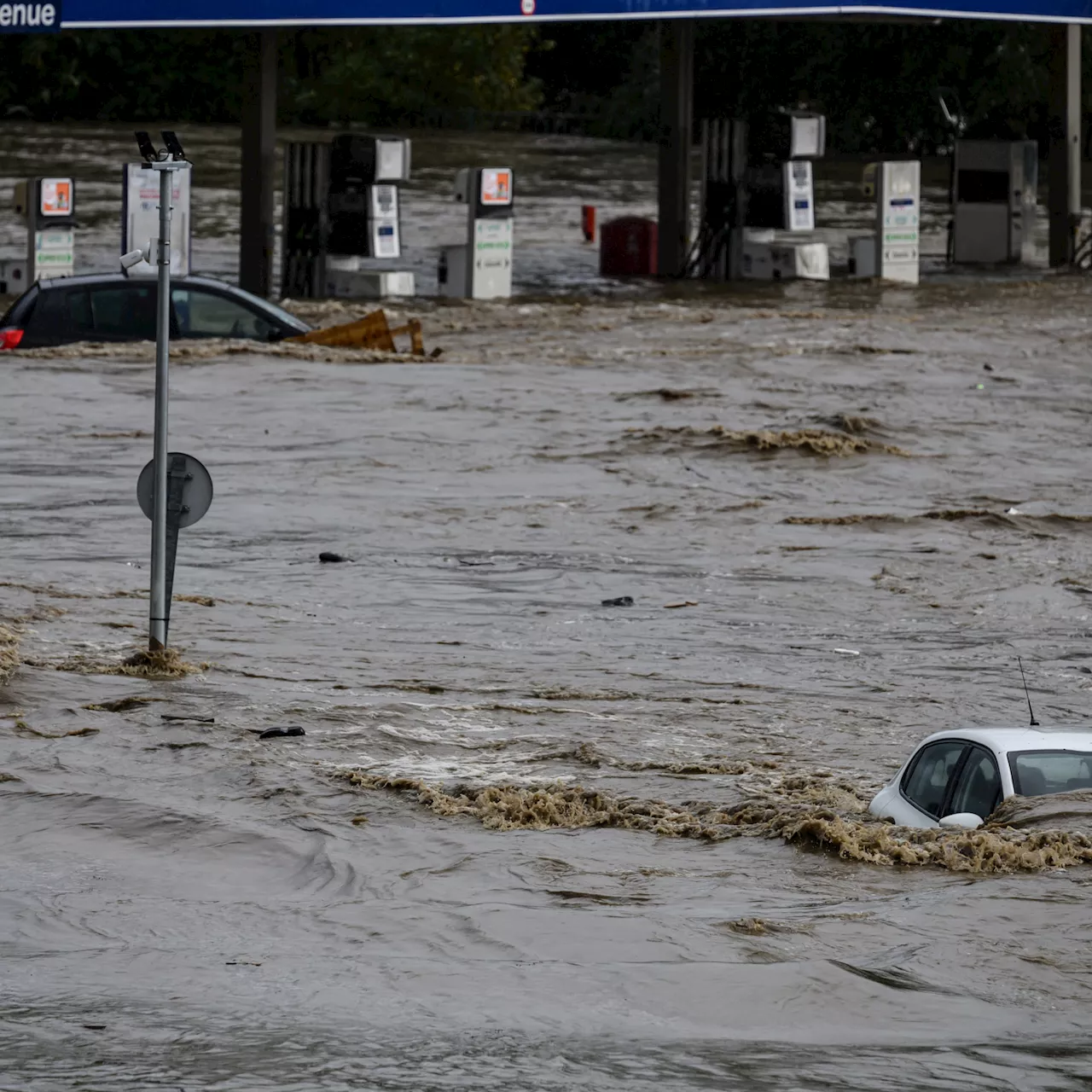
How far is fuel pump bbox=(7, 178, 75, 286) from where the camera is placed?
25.5m

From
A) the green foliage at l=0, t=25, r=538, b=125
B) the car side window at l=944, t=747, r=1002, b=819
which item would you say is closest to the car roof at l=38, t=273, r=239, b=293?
the car side window at l=944, t=747, r=1002, b=819

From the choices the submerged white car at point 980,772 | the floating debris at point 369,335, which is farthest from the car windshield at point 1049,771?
the floating debris at point 369,335

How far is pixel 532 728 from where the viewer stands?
10.7 m

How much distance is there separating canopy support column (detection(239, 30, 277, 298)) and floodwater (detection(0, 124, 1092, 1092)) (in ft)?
19.1

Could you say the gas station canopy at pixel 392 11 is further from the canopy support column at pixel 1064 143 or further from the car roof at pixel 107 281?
the car roof at pixel 107 281

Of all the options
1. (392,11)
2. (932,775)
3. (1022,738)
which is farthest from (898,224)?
(1022,738)

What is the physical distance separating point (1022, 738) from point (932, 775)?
0.40 metres

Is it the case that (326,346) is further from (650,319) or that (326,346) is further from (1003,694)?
(1003,694)

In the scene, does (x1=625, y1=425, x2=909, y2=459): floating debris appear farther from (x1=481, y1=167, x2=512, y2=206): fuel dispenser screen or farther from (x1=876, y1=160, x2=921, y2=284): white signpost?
(x1=876, y1=160, x2=921, y2=284): white signpost

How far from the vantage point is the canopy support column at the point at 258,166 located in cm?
2756

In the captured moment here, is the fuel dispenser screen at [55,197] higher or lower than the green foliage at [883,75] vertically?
lower

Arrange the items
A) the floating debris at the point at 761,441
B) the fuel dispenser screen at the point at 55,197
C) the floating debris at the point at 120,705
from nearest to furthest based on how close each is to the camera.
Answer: the floating debris at the point at 120,705, the floating debris at the point at 761,441, the fuel dispenser screen at the point at 55,197

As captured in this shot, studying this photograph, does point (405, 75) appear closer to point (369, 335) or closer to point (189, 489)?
point (369, 335)

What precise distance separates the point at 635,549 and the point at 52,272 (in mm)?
12635
